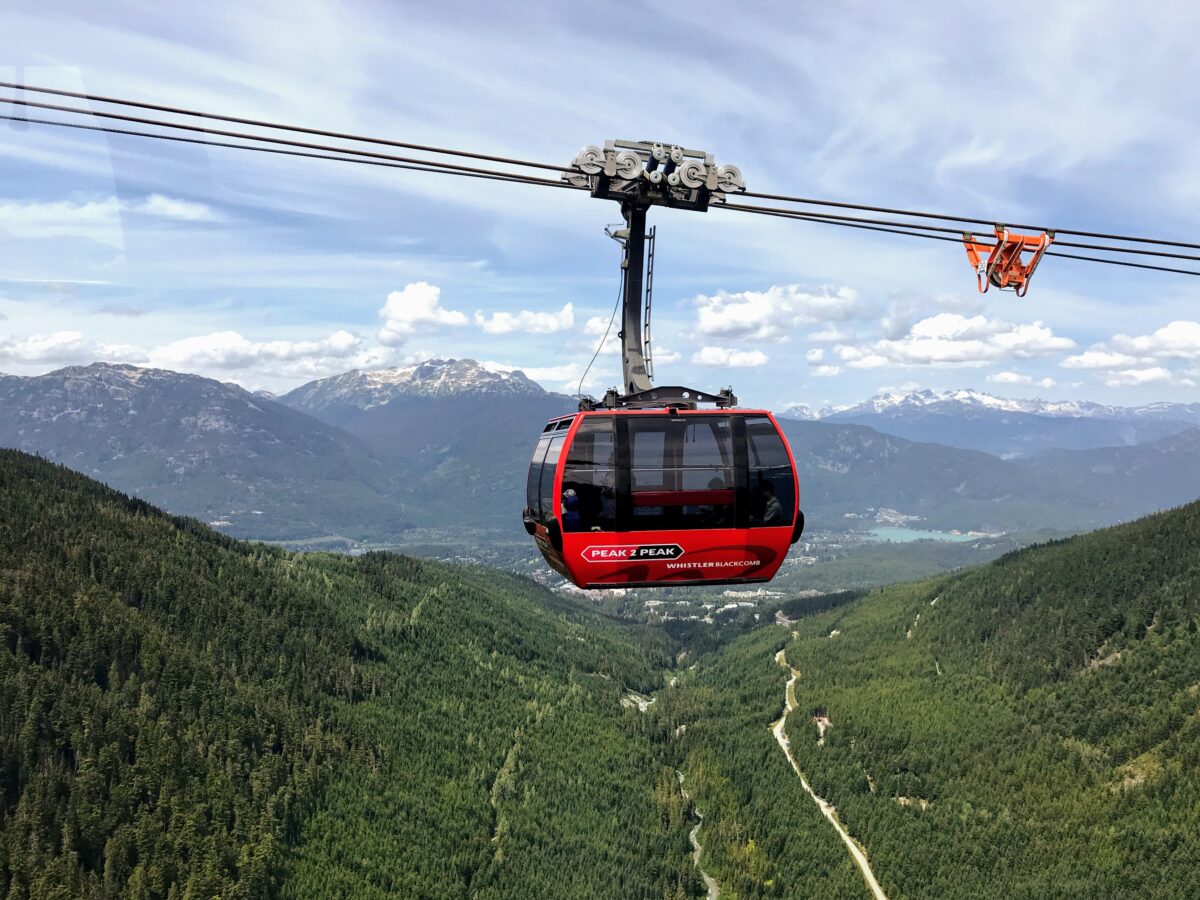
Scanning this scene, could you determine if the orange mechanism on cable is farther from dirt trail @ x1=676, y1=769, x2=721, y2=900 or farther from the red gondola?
dirt trail @ x1=676, y1=769, x2=721, y2=900

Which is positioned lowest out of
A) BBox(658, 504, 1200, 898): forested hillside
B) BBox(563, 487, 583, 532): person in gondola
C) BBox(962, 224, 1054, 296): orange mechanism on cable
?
BBox(658, 504, 1200, 898): forested hillside

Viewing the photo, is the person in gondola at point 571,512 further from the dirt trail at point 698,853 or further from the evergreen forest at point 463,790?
the dirt trail at point 698,853

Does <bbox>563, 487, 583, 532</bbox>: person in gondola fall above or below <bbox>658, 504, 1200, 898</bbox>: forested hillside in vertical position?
above

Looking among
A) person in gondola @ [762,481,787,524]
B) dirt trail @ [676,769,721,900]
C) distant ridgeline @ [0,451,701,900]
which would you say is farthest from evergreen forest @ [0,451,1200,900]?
person in gondola @ [762,481,787,524]

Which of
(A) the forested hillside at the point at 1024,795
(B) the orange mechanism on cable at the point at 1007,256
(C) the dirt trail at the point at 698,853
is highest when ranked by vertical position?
(B) the orange mechanism on cable at the point at 1007,256

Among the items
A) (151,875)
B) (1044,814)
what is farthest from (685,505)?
(1044,814)

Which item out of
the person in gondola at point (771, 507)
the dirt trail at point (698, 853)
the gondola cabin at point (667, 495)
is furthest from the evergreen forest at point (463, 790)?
the person in gondola at point (771, 507)

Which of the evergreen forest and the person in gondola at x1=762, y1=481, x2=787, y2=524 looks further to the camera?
the evergreen forest

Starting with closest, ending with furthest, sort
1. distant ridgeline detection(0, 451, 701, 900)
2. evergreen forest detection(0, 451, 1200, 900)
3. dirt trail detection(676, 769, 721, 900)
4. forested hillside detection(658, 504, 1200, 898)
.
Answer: distant ridgeline detection(0, 451, 701, 900), evergreen forest detection(0, 451, 1200, 900), forested hillside detection(658, 504, 1200, 898), dirt trail detection(676, 769, 721, 900)
